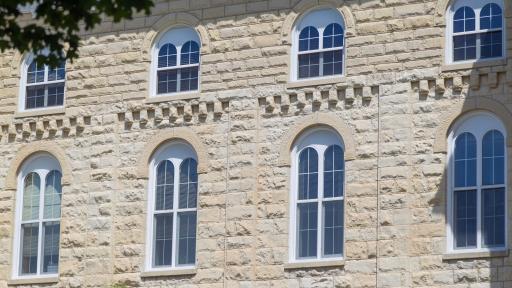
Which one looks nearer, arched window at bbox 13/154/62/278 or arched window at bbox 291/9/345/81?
arched window at bbox 291/9/345/81

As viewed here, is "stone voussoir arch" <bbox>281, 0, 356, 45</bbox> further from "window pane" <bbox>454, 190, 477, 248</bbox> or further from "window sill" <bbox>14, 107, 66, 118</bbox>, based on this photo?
"window sill" <bbox>14, 107, 66, 118</bbox>

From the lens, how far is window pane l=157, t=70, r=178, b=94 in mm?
38406

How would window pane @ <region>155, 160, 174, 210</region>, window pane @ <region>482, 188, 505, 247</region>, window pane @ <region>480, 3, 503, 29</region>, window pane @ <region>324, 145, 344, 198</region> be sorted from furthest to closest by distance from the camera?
window pane @ <region>155, 160, 174, 210</region> < window pane @ <region>324, 145, 344, 198</region> < window pane @ <region>480, 3, 503, 29</region> < window pane @ <region>482, 188, 505, 247</region>

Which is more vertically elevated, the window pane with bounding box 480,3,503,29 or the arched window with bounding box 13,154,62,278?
the window pane with bounding box 480,3,503,29

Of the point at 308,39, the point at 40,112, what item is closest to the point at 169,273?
the point at 40,112

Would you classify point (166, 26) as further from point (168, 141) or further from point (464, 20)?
point (464, 20)

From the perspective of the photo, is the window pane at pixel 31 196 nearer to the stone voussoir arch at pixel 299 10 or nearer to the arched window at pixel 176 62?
the arched window at pixel 176 62

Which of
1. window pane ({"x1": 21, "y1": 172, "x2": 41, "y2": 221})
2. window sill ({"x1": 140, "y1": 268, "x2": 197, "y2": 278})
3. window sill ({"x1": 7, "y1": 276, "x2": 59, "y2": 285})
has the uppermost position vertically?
window pane ({"x1": 21, "y1": 172, "x2": 41, "y2": 221})

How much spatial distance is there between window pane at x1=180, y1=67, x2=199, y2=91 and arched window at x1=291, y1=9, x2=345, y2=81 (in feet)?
7.91

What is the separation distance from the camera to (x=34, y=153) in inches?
1559

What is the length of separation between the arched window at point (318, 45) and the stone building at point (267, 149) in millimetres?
30

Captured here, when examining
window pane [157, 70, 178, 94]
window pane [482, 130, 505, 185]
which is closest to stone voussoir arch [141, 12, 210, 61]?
window pane [157, 70, 178, 94]

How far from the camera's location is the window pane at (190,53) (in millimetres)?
38312

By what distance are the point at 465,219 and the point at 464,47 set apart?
11.7ft
